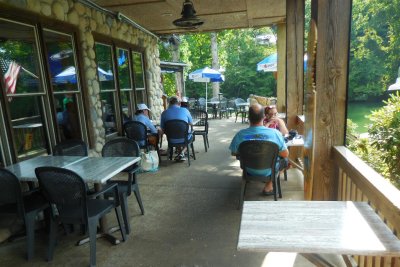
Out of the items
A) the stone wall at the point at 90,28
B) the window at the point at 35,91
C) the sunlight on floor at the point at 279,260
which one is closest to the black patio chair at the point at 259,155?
the sunlight on floor at the point at 279,260

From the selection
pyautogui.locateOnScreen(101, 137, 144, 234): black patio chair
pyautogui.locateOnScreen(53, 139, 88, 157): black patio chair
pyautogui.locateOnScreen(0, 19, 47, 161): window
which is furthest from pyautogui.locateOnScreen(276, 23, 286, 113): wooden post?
pyautogui.locateOnScreen(0, 19, 47, 161): window

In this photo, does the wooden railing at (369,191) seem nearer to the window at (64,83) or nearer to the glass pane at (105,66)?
the window at (64,83)

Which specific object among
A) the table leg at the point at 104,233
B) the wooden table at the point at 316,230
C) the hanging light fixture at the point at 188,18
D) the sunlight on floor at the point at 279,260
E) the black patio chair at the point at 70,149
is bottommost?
the sunlight on floor at the point at 279,260

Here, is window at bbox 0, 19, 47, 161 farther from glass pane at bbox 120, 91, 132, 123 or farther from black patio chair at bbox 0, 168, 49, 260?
glass pane at bbox 120, 91, 132, 123

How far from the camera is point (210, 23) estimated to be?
6730 mm

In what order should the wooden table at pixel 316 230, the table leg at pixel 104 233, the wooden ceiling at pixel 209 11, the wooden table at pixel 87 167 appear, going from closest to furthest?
the wooden table at pixel 316 230 < the wooden table at pixel 87 167 < the table leg at pixel 104 233 < the wooden ceiling at pixel 209 11

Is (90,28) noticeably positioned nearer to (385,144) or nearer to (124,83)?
(124,83)

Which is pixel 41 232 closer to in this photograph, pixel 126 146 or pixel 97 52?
pixel 126 146

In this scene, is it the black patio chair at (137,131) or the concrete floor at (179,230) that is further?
the black patio chair at (137,131)

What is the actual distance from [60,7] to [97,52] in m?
1.10

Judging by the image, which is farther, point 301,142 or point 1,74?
point 301,142

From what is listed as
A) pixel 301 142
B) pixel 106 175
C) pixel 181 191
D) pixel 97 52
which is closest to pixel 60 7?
pixel 97 52

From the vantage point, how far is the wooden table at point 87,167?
255 cm

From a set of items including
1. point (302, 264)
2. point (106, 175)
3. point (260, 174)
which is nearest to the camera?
point (302, 264)
